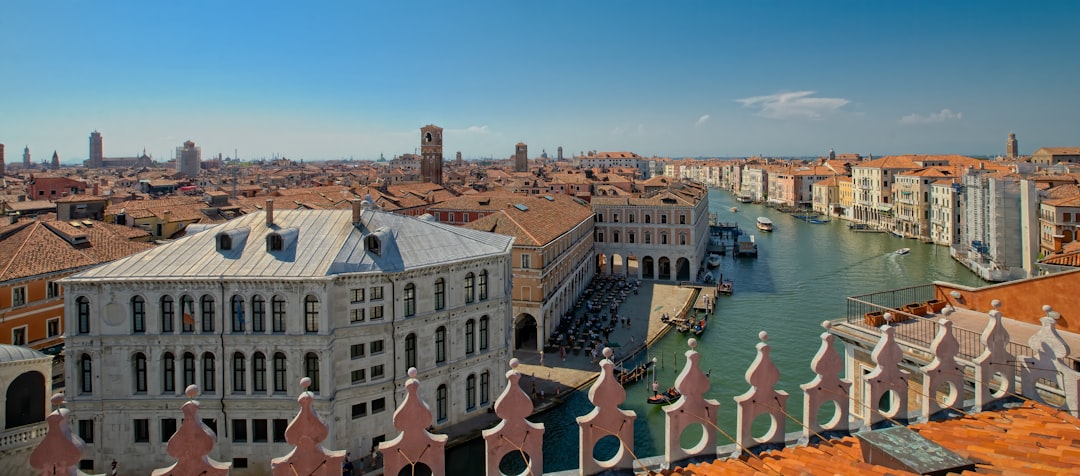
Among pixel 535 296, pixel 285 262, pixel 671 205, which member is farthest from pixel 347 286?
pixel 671 205

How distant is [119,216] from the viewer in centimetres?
4375

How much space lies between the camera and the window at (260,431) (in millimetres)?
20328

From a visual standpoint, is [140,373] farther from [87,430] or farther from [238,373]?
[238,373]

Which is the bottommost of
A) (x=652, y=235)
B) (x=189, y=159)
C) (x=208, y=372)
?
(x=208, y=372)

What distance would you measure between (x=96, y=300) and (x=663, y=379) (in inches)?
811

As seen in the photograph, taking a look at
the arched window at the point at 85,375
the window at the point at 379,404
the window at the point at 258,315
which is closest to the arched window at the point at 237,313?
the window at the point at 258,315

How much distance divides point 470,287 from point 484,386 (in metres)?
3.73

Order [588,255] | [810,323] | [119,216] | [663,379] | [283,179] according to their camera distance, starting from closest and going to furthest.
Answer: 1. [663,379]
2. [810,323]
3. [119,216]
4. [588,255]
5. [283,179]

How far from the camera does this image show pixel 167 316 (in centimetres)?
2025

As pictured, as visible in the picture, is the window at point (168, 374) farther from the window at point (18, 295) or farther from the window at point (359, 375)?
the window at point (18, 295)

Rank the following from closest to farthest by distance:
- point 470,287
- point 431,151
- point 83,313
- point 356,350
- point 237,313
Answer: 1. point 83,313
2. point 237,313
3. point 356,350
4. point 470,287
5. point 431,151

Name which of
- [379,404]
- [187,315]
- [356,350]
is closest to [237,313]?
[187,315]

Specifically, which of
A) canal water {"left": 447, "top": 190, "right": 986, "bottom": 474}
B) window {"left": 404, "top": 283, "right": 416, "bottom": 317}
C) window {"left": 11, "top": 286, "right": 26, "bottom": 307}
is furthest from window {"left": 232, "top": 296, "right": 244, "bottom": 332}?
window {"left": 11, "top": 286, "right": 26, "bottom": 307}

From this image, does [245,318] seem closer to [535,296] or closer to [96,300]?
[96,300]
